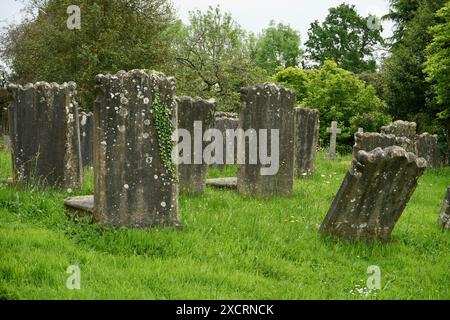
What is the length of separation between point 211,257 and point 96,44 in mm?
21935

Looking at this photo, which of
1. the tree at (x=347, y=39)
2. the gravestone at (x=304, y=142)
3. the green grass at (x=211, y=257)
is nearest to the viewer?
the green grass at (x=211, y=257)

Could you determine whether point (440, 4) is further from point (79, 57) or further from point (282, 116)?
point (282, 116)

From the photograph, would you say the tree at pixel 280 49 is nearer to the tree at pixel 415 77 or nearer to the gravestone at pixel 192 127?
the tree at pixel 415 77

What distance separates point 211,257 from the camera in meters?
6.91

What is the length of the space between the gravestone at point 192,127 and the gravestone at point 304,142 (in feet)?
14.6

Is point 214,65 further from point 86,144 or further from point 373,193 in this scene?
point 373,193

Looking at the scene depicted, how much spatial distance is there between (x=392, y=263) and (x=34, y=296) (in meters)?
4.74

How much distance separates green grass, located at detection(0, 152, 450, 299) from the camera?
19.0 ft

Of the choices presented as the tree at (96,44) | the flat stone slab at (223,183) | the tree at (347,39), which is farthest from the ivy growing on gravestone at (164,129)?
the tree at (347,39)

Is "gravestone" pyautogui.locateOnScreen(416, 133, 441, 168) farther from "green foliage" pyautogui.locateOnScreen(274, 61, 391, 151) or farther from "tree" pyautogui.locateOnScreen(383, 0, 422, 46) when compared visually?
"tree" pyautogui.locateOnScreen(383, 0, 422, 46)

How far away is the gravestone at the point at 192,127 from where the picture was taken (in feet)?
36.7

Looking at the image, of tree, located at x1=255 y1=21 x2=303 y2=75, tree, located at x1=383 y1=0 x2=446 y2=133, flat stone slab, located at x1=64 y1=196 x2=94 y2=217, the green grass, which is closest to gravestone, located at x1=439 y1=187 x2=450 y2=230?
the green grass

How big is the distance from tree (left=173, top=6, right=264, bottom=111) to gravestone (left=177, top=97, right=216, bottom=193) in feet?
61.3

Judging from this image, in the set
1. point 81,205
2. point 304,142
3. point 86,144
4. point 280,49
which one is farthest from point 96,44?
point 280,49
